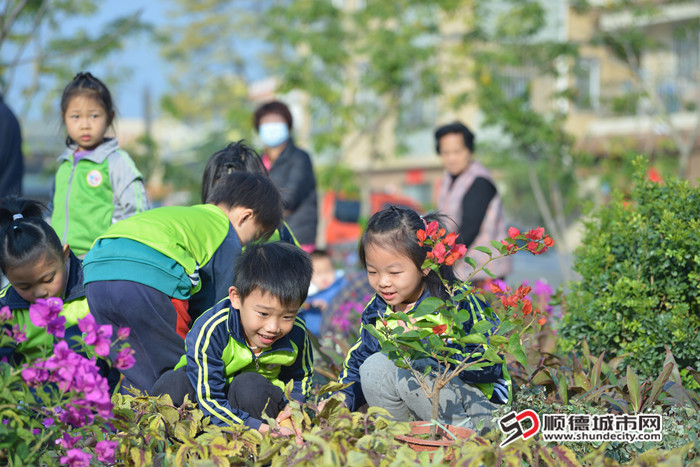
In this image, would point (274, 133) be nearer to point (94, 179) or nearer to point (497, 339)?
point (94, 179)

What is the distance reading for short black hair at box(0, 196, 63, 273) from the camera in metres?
2.86

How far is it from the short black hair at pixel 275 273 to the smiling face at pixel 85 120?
1646 millimetres

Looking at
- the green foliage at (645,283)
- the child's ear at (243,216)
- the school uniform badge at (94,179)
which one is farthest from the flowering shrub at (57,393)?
the school uniform badge at (94,179)

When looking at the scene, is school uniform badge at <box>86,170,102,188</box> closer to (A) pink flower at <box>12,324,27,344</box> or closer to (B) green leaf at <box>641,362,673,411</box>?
(A) pink flower at <box>12,324,27,344</box>

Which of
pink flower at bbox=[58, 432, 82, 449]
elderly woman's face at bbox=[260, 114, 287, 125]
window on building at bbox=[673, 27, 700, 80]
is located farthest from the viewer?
window on building at bbox=[673, 27, 700, 80]

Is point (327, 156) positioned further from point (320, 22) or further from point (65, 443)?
point (65, 443)

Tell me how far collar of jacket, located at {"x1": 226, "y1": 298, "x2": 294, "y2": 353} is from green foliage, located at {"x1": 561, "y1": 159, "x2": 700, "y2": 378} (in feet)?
3.82

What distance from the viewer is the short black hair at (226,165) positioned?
3623mm

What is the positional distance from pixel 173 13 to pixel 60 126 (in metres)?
23.3

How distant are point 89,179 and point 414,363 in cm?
216

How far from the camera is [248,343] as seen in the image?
2760mm

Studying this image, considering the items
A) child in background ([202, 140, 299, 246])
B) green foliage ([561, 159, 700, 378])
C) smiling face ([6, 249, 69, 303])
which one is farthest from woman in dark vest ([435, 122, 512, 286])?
smiling face ([6, 249, 69, 303])

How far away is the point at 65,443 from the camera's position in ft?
6.53

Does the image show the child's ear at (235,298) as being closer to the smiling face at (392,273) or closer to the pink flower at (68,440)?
the smiling face at (392,273)
